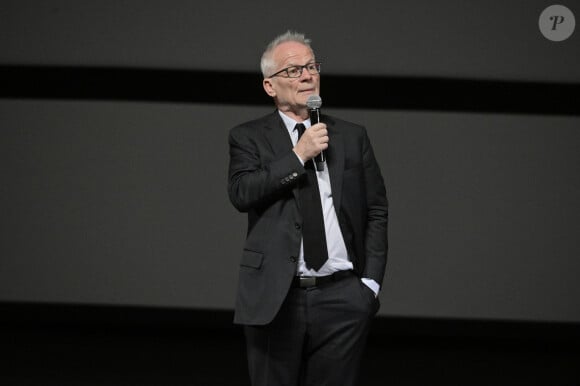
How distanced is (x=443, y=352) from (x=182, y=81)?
2304mm

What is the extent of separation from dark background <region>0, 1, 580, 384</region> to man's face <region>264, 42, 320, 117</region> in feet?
8.79

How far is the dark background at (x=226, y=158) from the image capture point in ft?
15.7

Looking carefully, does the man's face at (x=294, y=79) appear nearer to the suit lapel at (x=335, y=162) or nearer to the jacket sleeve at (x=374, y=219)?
the suit lapel at (x=335, y=162)

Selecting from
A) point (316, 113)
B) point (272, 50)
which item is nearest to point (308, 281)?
point (316, 113)

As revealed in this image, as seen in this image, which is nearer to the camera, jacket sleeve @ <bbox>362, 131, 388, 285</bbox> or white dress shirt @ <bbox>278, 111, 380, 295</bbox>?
white dress shirt @ <bbox>278, 111, 380, 295</bbox>

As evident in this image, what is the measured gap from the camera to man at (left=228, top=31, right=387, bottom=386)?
209 centimetres

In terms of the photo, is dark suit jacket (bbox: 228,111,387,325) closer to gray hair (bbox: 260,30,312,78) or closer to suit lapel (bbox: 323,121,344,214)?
suit lapel (bbox: 323,121,344,214)

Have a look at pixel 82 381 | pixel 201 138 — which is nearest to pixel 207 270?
pixel 201 138

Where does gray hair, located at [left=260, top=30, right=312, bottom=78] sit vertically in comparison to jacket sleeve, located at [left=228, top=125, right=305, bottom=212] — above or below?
above

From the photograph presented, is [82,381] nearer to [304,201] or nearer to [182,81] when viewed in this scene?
[182,81]

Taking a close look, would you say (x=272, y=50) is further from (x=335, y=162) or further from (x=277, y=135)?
(x=335, y=162)

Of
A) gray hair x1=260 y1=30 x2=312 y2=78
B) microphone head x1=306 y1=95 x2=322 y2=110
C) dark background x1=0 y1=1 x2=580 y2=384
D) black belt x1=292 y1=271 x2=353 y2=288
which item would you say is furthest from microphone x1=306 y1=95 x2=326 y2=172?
dark background x1=0 y1=1 x2=580 y2=384

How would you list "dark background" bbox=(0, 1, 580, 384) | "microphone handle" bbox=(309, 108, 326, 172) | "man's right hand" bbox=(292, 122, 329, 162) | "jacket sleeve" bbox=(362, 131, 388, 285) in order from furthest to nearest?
1. "dark background" bbox=(0, 1, 580, 384)
2. "jacket sleeve" bbox=(362, 131, 388, 285)
3. "microphone handle" bbox=(309, 108, 326, 172)
4. "man's right hand" bbox=(292, 122, 329, 162)

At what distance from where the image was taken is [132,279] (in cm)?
494
